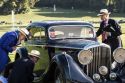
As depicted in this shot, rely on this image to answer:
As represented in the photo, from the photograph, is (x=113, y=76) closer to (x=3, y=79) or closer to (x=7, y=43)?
(x=3, y=79)

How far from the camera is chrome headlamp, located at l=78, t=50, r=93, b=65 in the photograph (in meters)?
9.59

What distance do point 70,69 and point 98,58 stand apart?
0.87 m

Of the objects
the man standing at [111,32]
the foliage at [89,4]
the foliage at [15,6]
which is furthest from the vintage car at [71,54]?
the foliage at [89,4]

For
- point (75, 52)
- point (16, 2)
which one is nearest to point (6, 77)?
point (75, 52)

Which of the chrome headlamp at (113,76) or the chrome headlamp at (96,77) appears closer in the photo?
the chrome headlamp at (96,77)

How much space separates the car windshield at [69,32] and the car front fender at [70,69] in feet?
6.01

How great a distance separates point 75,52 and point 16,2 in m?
72.1

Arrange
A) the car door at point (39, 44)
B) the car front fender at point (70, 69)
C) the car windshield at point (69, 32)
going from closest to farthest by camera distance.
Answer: the car front fender at point (70, 69), the car door at point (39, 44), the car windshield at point (69, 32)

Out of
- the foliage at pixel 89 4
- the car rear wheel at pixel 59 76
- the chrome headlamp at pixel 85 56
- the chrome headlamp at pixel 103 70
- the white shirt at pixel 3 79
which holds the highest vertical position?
the chrome headlamp at pixel 85 56

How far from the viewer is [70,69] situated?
9.42 m

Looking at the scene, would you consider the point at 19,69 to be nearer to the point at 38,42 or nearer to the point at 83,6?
the point at 38,42

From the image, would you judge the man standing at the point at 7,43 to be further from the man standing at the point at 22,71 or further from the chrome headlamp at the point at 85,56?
the chrome headlamp at the point at 85,56

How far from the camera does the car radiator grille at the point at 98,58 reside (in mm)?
9852

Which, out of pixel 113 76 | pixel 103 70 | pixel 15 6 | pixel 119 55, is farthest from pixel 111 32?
pixel 15 6
